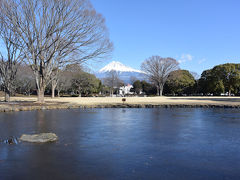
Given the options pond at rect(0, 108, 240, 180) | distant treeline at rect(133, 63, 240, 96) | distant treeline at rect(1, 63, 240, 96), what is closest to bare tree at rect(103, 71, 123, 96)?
distant treeline at rect(1, 63, 240, 96)

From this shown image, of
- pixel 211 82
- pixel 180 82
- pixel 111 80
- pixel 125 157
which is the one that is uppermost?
pixel 111 80

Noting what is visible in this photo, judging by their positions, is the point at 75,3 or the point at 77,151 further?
the point at 75,3

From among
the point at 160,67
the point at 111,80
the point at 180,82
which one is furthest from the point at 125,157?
the point at 111,80

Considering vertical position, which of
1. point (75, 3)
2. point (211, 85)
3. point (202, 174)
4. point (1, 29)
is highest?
point (75, 3)

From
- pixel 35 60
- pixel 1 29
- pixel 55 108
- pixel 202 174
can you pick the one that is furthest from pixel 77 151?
pixel 1 29

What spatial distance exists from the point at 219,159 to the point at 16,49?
2413 centimetres

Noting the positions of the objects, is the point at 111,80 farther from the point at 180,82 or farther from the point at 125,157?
the point at 125,157

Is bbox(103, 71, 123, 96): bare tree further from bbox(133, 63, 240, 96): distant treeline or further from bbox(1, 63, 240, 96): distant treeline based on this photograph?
bbox(133, 63, 240, 96): distant treeline

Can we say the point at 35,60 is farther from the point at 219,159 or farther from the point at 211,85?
the point at 211,85

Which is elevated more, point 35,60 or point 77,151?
point 35,60

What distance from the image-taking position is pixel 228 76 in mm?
57312

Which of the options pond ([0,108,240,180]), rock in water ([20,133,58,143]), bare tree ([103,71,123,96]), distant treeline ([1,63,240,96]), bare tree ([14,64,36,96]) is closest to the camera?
pond ([0,108,240,180])

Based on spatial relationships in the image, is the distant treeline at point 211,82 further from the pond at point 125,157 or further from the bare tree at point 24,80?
the pond at point 125,157

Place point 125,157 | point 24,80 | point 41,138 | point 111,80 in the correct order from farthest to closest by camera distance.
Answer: point 111,80
point 24,80
point 41,138
point 125,157
